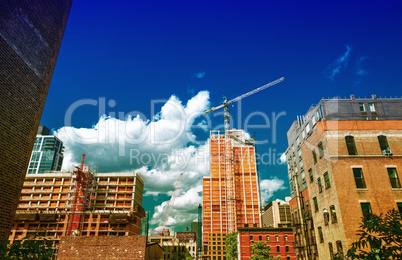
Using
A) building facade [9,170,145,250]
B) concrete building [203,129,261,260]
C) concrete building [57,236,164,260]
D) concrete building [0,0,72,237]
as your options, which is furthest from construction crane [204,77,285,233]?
concrete building [0,0,72,237]

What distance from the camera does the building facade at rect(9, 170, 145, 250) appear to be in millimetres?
82688

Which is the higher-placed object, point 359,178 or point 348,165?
point 348,165

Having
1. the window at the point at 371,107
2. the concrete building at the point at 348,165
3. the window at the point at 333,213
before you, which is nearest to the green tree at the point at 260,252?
the concrete building at the point at 348,165

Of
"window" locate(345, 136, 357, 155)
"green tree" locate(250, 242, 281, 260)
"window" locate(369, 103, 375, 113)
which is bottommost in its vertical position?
"green tree" locate(250, 242, 281, 260)

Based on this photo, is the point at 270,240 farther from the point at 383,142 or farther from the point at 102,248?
the point at 383,142

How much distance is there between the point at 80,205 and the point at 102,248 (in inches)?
2177

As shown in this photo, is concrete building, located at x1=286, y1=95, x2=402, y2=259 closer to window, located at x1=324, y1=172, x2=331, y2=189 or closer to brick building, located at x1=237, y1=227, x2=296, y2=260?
window, located at x1=324, y1=172, x2=331, y2=189

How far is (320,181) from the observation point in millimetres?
30984

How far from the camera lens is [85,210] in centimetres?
9094

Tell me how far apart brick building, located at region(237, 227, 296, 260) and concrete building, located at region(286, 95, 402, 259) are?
32.4m

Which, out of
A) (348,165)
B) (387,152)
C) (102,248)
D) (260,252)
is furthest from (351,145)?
(102,248)

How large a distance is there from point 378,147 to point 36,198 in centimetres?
10623

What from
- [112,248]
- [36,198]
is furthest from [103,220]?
[112,248]

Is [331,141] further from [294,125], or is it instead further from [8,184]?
[8,184]
